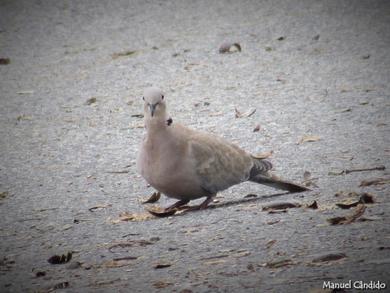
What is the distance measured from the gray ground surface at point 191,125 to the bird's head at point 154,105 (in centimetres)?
71

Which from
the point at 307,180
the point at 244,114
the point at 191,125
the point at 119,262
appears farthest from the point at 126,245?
the point at 244,114

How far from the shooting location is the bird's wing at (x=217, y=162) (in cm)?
574

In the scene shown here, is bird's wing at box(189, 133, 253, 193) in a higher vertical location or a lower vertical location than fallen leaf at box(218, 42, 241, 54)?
lower

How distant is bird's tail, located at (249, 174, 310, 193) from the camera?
5.95 metres

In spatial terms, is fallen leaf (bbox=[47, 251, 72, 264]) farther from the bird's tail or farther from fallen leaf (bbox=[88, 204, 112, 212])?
the bird's tail

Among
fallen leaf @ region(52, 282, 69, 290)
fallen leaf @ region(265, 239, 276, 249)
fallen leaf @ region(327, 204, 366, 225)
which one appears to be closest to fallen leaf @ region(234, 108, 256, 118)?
fallen leaf @ region(327, 204, 366, 225)

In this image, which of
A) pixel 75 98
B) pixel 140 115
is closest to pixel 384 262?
pixel 140 115

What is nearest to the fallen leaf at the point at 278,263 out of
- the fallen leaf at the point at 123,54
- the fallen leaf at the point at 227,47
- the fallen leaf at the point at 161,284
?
the fallen leaf at the point at 161,284

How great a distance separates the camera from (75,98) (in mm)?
9719

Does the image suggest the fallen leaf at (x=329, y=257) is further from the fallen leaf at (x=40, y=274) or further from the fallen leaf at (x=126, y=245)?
the fallen leaf at (x=40, y=274)

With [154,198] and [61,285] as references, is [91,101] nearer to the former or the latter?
[154,198]

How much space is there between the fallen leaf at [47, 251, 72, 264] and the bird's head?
4.51ft

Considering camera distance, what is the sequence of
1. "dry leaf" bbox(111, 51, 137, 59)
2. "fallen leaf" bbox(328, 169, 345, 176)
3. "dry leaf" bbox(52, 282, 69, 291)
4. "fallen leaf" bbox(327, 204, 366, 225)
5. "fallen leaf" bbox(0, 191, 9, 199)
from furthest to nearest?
1. "dry leaf" bbox(111, 51, 137, 59)
2. "fallen leaf" bbox(0, 191, 9, 199)
3. "fallen leaf" bbox(328, 169, 345, 176)
4. "fallen leaf" bbox(327, 204, 366, 225)
5. "dry leaf" bbox(52, 282, 69, 291)

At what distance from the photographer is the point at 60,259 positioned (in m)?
4.74
